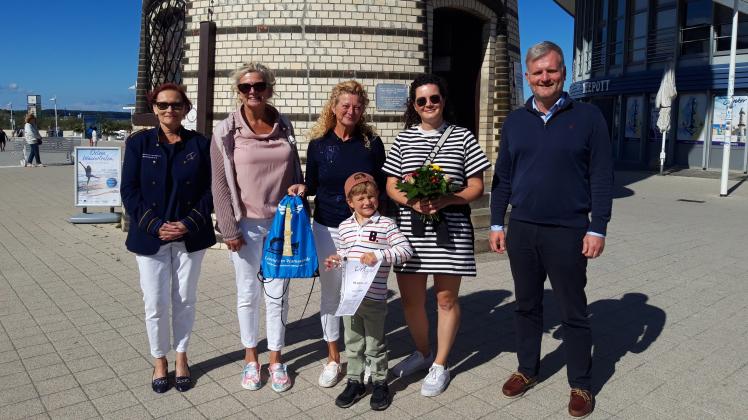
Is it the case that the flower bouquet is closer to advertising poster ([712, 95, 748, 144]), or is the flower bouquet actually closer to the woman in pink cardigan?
the woman in pink cardigan

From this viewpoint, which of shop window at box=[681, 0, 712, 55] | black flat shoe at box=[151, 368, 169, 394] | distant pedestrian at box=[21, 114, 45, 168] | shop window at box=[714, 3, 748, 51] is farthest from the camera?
shop window at box=[681, 0, 712, 55]

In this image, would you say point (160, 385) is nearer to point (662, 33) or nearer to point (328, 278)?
point (328, 278)

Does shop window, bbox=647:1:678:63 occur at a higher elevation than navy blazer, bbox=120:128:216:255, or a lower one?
higher

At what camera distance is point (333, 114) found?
4.24 m

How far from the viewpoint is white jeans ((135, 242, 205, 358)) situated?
4.15m

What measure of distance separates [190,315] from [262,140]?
1.35 m

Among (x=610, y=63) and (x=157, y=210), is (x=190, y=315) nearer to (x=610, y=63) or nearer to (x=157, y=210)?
(x=157, y=210)

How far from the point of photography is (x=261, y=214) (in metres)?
4.21

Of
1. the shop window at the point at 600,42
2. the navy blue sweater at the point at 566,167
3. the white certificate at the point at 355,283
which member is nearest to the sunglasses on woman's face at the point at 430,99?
the navy blue sweater at the point at 566,167

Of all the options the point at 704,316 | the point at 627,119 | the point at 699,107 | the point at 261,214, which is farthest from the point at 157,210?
the point at 627,119

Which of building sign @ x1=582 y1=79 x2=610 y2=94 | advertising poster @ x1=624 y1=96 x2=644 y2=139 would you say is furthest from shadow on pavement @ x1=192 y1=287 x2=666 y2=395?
building sign @ x1=582 y1=79 x2=610 y2=94

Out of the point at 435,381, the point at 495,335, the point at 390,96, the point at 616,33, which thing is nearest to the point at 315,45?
the point at 390,96

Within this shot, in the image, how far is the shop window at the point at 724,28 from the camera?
841 inches

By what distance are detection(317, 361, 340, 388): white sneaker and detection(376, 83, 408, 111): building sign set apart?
518 cm
